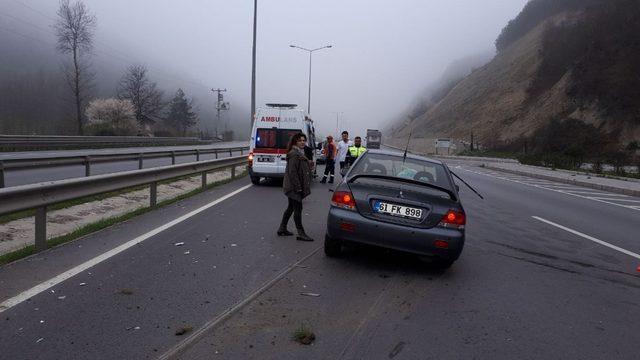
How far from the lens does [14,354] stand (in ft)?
11.6

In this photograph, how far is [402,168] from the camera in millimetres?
7059

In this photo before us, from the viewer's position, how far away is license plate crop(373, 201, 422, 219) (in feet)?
19.7

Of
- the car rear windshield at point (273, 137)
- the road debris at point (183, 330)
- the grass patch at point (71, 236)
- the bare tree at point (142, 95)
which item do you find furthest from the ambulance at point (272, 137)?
the bare tree at point (142, 95)

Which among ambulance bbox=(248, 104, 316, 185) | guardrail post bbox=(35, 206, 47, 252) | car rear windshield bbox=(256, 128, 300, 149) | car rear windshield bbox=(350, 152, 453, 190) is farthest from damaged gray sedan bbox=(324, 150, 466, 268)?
car rear windshield bbox=(256, 128, 300, 149)

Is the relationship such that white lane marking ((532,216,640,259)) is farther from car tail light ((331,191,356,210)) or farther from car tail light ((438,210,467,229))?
car tail light ((331,191,356,210))

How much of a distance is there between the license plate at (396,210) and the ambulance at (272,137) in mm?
9753

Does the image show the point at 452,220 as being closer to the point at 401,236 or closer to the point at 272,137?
the point at 401,236

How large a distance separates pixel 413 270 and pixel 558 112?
50606 mm

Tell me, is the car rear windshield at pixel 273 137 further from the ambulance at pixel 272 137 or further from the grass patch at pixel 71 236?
the grass patch at pixel 71 236

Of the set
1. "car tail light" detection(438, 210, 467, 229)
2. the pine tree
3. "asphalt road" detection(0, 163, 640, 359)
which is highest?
the pine tree

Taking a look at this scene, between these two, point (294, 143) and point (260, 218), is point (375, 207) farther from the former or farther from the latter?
point (260, 218)

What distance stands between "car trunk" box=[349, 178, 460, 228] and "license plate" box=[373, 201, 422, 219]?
0.02m

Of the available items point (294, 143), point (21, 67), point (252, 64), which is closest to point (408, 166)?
point (294, 143)

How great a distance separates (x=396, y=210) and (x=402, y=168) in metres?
1.13
